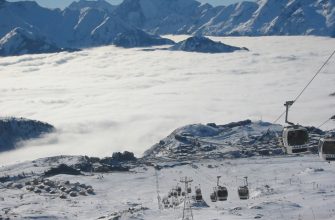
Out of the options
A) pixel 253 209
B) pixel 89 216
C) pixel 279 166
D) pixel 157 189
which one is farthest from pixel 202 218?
pixel 279 166

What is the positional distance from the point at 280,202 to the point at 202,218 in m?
20.5

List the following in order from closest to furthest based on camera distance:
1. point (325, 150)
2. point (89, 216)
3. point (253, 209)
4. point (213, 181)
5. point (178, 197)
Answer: point (325, 150) < point (253, 209) < point (89, 216) < point (178, 197) < point (213, 181)

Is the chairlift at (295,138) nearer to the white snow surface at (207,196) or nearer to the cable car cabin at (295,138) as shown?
the cable car cabin at (295,138)

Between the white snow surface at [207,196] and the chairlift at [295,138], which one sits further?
the white snow surface at [207,196]

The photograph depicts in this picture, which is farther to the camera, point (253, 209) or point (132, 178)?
point (132, 178)

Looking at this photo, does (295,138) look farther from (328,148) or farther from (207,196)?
(207,196)

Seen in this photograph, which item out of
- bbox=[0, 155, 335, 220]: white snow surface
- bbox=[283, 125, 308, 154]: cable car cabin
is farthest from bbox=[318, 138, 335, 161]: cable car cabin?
bbox=[0, 155, 335, 220]: white snow surface

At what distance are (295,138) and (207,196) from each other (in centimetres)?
9086

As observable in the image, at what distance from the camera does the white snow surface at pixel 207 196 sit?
106875 millimetres

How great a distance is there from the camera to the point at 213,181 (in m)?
179

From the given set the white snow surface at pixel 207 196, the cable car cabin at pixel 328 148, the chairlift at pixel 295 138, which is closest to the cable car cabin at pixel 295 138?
the chairlift at pixel 295 138

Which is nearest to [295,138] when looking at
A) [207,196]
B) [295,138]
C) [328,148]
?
[295,138]

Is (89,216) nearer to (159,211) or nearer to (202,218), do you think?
(159,211)

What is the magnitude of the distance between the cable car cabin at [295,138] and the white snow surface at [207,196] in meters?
37.2
